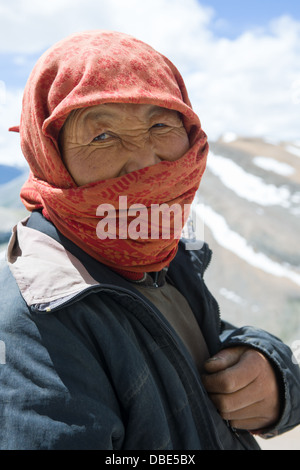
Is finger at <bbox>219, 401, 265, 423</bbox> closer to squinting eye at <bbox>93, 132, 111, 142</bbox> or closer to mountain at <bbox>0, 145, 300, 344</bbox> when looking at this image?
squinting eye at <bbox>93, 132, 111, 142</bbox>

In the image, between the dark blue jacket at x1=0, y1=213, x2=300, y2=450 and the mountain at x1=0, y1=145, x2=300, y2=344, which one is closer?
the dark blue jacket at x1=0, y1=213, x2=300, y2=450

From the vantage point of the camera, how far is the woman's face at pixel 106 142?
3.86 feet

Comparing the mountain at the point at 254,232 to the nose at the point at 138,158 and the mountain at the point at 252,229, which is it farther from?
the nose at the point at 138,158

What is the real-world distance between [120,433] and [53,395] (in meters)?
0.19

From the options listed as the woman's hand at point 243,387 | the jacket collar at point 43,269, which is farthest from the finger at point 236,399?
the jacket collar at point 43,269

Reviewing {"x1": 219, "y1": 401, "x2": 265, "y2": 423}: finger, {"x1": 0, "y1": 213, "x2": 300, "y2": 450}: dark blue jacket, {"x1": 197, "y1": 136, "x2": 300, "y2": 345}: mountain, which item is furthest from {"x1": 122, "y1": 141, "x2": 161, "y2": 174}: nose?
{"x1": 197, "y1": 136, "x2": 300, "y2": 345}: mountain

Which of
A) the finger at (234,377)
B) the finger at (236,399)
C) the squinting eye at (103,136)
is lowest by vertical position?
the finger at (236,399)

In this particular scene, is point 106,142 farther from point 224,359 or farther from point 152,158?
point 224,359

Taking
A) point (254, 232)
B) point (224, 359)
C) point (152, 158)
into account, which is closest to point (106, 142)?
point (152, 158)

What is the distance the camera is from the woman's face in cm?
118

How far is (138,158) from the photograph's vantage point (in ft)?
3.94

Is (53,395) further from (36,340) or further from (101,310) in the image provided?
(101,310)

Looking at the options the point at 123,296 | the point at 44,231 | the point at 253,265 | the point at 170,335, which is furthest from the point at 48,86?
the point at 253,265

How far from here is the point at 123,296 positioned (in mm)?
1123
